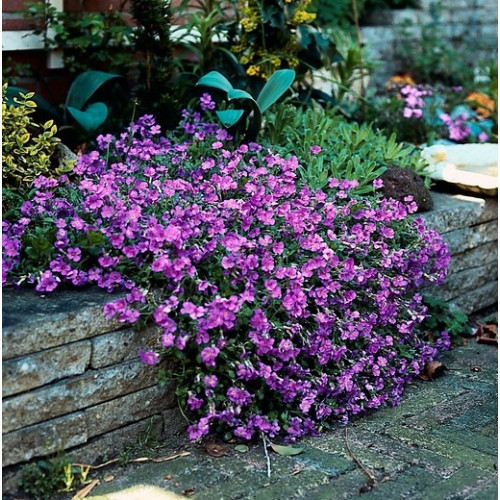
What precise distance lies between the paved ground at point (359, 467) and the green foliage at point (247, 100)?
1.37 metres

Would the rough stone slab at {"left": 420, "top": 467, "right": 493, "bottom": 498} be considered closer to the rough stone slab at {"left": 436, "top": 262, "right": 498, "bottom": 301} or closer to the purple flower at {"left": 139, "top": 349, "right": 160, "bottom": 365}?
the purple flower at {"left": 139, "top": 349, "right": 160, "bottom": 365}

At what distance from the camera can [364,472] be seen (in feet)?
8.78

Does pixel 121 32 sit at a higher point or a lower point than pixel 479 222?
higher

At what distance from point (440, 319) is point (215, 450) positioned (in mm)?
1395

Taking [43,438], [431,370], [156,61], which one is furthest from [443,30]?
[43,438]

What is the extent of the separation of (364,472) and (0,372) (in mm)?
1143

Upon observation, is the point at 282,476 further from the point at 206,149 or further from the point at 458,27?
the point at 458,27

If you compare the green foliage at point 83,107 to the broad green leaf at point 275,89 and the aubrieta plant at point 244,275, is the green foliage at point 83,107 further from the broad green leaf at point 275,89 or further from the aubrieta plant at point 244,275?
the broad green leaf at point 275,89

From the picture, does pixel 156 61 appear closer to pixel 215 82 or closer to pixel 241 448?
pixel 215 82

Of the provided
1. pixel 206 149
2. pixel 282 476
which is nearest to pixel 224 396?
pixel 282 476

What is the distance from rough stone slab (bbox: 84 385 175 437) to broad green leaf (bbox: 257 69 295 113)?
4.74ft

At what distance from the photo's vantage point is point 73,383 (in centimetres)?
260

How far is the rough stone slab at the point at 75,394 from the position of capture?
8.14ft

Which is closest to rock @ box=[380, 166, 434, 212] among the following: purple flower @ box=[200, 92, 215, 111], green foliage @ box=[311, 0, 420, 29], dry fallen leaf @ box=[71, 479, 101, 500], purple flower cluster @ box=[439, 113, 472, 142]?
purple flower @ box=[200, 92, 215, 111]
